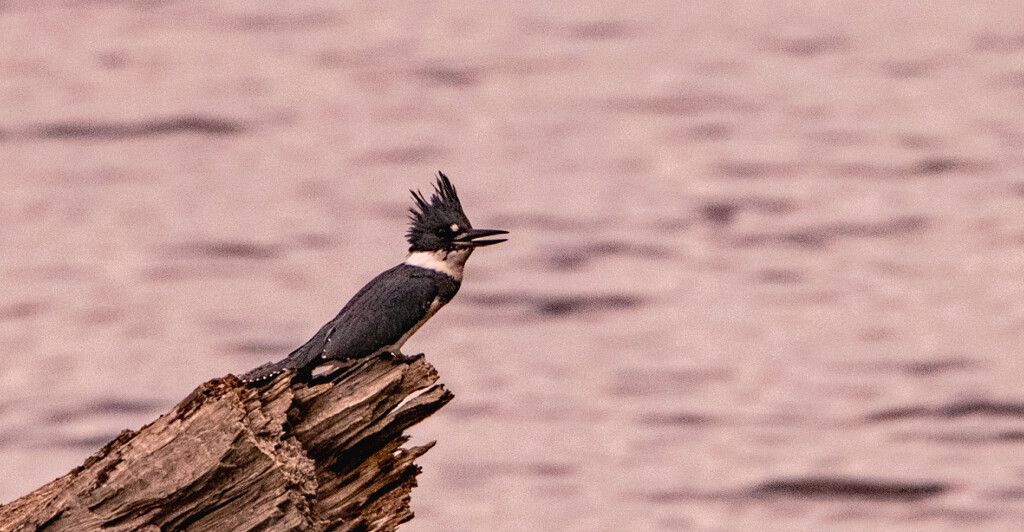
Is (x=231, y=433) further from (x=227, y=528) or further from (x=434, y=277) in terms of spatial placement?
(x=434, y=277)

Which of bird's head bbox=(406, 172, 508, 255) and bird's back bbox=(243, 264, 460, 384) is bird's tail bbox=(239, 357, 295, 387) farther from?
bird's head bbox=(406, 172, 508, 255)

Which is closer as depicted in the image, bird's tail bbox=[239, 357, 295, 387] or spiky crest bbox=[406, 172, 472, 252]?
bird's tail bbox=[239, 357, 295, 387]

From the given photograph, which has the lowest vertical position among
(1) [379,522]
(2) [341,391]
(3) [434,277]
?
(1) [379,522]

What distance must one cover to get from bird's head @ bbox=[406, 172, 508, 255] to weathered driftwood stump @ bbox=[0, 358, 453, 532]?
1301 mm

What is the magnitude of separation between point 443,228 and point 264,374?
5.75 feet

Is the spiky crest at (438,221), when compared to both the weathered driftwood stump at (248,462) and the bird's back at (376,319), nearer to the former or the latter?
the bird's back at (376,319)

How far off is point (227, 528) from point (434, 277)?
1800 millimetres

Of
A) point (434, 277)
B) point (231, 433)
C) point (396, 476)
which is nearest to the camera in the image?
point (231, 433)

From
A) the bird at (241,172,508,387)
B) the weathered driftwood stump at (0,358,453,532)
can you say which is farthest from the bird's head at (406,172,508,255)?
the weathered driftwood stump at (0,358,453,532)

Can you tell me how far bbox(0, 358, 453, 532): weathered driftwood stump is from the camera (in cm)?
756

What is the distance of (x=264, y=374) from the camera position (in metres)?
7.80

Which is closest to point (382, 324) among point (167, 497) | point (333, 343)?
point (333, 343)

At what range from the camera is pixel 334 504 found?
25.9 feet

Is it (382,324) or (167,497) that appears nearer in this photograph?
(167,497)
